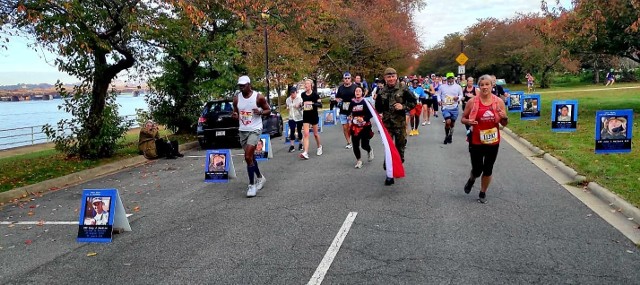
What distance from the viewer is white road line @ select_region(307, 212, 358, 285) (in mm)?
4603

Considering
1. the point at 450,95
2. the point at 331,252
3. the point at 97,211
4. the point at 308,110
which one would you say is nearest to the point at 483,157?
the point at 331,252

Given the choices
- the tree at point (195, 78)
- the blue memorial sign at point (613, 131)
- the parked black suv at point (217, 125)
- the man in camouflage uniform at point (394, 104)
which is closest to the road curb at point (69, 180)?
the parked black suv at point (217, 125)

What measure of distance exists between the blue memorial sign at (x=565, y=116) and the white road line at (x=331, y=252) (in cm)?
1024

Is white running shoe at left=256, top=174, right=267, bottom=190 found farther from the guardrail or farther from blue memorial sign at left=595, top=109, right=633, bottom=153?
the guardrail

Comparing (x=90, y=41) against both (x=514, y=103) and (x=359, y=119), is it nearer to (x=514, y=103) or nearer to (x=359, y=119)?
(x=359, y=119)

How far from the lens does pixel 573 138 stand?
1321 centimetres

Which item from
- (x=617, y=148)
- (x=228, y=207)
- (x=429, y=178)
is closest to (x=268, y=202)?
(x=228, y=207)

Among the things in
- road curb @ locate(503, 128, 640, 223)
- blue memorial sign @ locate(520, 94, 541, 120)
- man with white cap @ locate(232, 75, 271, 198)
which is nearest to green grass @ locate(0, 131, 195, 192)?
man with white cap @ locate(232, 75, 271, 198)

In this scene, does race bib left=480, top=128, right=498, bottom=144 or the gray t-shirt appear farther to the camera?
the gray t-shirt

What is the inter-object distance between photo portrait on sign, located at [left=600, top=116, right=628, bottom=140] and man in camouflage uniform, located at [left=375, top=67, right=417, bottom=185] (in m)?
4.09

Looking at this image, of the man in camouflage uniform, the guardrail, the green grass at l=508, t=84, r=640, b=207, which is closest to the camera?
the green grass at l=508, t=84, r=640, b=207

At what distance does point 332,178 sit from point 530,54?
55.8 meters

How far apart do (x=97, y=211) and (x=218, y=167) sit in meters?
3.68

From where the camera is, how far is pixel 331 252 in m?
5.28
